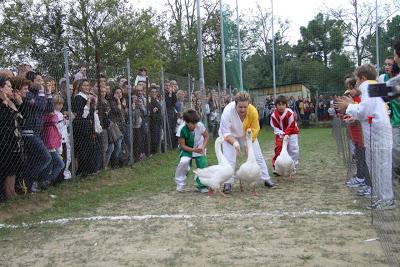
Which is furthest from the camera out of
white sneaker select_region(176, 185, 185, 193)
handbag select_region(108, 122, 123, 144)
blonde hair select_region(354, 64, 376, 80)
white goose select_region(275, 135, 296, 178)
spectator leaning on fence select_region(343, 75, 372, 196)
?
handbag select_region(108, 122, 123, 144)

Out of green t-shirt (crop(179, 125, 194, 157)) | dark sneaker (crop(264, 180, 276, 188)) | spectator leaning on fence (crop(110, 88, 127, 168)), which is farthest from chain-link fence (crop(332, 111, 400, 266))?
spectator leaning on fence (crop(110, 88, 127, 168))

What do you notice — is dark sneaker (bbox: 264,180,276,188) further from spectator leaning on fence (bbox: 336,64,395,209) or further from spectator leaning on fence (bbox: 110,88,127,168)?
spectator leaning on fence (bbox: 110,88,127,168)

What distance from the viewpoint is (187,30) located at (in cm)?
4881

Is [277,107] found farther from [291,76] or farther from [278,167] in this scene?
[291,76]

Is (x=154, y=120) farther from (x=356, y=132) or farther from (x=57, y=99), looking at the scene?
(x=356, y=132)

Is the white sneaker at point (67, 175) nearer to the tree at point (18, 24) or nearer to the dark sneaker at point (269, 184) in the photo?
the dark sneaker at point (269, 184)

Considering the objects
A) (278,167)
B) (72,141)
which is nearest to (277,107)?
(278,167)

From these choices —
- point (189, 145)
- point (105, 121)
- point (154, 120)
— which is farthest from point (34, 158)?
point (154, 120)

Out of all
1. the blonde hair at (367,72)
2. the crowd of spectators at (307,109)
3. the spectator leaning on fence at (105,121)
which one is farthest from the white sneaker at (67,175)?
the crowd of spectators at (307,109)

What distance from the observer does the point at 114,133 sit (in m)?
10.5

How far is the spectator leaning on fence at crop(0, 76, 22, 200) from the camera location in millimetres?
6945

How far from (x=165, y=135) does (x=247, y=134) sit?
22.2 feet

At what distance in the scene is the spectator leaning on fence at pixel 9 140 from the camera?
6.95 meters

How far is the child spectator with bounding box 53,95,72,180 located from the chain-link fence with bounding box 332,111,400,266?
4.74 meters
